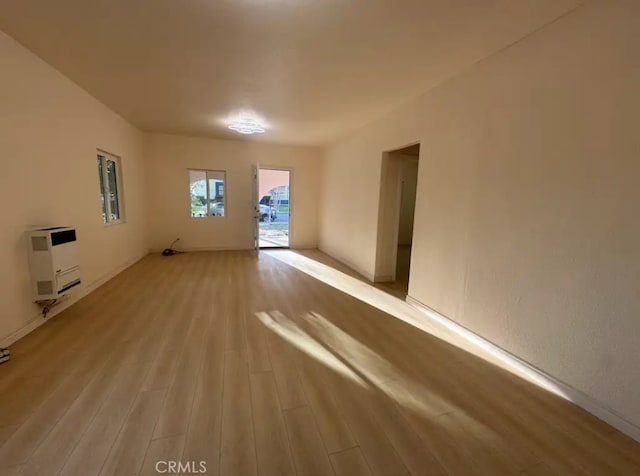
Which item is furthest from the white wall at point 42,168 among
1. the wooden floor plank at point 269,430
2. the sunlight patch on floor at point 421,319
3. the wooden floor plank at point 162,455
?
the sunlight patch on floor at point 421,319

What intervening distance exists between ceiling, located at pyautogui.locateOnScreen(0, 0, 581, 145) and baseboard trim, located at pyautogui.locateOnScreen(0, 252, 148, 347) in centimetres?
243

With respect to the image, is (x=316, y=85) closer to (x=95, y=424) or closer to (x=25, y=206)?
(x=25, y=206)

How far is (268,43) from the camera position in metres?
2.30

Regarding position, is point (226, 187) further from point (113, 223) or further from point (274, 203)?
point (274, 203)

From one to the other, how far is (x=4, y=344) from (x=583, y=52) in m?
4.71

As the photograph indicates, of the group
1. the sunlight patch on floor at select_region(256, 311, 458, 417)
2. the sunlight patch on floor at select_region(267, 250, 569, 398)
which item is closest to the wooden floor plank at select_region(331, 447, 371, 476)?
the sunlight patch on floor at select_region(256, 311, 458, 417)

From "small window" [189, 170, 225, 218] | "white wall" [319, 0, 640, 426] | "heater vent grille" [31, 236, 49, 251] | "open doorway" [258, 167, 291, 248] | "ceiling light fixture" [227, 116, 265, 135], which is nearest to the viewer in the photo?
"white wall" [319, 0, 640, 426]

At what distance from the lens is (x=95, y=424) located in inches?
60.9

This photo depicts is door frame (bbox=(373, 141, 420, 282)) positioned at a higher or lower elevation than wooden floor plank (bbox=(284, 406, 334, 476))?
higher

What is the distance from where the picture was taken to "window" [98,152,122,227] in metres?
4.12

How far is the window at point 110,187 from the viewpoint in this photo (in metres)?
Result: 4.12

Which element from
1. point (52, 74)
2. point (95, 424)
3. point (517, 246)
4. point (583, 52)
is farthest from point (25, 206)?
point (583, 52)

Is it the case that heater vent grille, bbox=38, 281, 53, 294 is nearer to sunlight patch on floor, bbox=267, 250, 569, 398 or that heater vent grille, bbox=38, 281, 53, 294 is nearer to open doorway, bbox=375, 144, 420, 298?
sunlight patch on floor, bbox=267, 250, 569, 398

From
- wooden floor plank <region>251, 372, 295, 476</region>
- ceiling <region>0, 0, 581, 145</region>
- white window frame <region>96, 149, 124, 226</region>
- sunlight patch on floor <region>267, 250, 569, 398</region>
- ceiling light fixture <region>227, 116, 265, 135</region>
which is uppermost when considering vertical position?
ceiling <region>0, 0, 581, 145</region>
